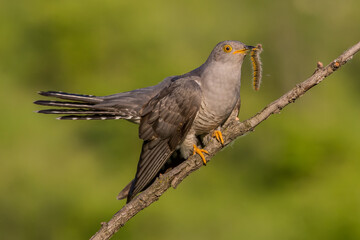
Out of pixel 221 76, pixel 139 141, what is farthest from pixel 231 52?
pixel 139 141

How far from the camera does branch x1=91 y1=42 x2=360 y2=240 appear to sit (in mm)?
3008

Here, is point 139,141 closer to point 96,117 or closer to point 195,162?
point 96,117

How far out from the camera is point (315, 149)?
8516mm

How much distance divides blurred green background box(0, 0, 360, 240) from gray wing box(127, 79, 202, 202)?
Answer: 0.86m

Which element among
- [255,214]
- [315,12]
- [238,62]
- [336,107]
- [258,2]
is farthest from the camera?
[258,2]

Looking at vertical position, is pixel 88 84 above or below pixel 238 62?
above

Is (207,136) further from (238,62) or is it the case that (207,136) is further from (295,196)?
(295,196)

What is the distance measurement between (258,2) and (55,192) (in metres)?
9.04

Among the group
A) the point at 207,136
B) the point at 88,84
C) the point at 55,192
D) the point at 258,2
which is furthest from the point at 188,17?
the point at 207,136

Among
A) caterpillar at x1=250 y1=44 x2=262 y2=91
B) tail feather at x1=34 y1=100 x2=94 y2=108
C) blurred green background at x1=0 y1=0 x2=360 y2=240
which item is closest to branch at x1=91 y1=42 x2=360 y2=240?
caterpillar at x1=250 y1=44 x2=262 y2=91

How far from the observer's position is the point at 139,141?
10.4 m

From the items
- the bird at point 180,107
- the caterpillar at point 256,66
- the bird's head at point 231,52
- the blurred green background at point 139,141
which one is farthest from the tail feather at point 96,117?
the blurred green background at point 139,141

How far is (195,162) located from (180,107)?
631 millimetres

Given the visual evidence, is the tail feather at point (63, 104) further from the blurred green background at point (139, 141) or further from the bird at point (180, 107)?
the blurred green background at point (139, 141)
